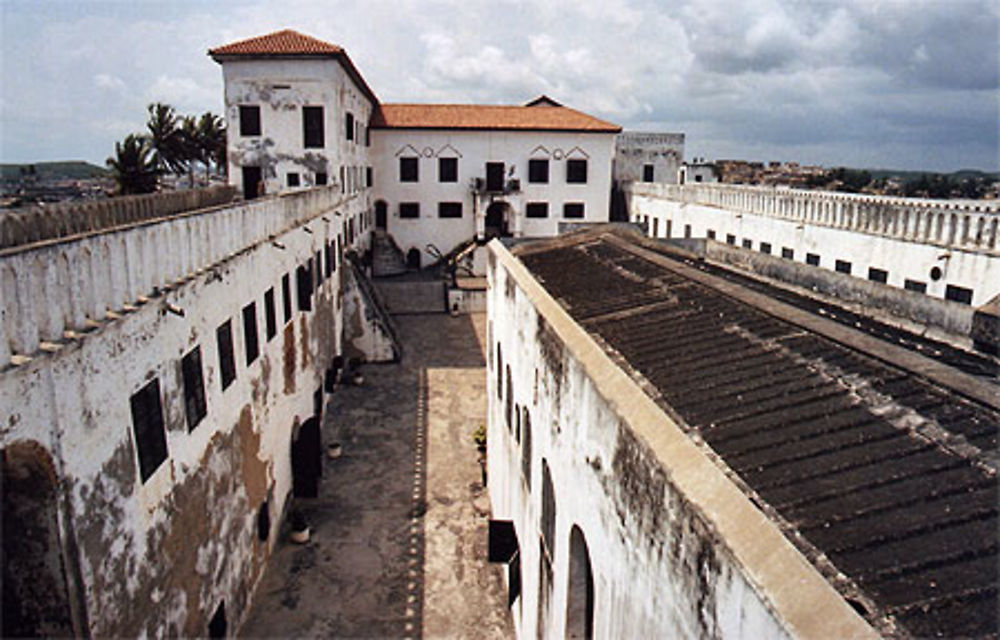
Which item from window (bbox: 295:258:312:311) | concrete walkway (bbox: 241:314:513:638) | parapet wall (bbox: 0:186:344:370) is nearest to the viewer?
parapet wall (bbox: 0:186:344:370)

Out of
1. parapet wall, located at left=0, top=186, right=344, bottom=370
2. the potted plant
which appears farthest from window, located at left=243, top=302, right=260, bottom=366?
the potted plant

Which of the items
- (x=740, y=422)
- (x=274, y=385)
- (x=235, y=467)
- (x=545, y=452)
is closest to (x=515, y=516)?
(x=545, y=452)

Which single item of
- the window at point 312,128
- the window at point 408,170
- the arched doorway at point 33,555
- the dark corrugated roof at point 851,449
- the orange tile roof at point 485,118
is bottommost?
the arched doorway at point 33,555

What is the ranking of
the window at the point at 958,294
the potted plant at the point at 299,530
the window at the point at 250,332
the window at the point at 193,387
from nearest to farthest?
1. the window at the point at 193,387
2. the window at the point at 250,332
3. the potted plant at the point at 299,530
4. the window at the point at 958,294

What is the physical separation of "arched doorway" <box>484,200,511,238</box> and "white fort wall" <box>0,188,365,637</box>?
28.0m

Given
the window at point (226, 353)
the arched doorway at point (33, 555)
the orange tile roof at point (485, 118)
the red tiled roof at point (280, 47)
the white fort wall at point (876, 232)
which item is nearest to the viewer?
the arched doorway at point (33, 555)

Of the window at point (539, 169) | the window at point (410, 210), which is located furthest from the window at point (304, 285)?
the window at point (539, 169)

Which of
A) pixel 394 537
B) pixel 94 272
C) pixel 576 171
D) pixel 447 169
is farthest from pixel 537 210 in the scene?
pixel 94 272

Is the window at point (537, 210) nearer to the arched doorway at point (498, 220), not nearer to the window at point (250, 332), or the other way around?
the arched doorway at point (498, 220)

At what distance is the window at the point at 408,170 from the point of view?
4191 centimetres

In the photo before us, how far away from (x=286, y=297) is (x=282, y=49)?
17809 millimetres

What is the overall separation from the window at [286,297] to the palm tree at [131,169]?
1922cm

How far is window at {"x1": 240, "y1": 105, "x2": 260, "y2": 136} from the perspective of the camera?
30.2 m

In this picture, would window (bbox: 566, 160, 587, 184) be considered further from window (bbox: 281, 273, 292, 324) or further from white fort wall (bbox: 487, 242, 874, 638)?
white fort wall (bbox: 487, 242, 874, 638)
